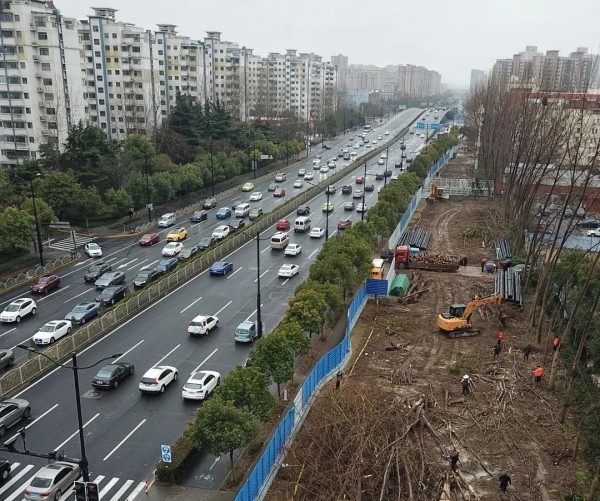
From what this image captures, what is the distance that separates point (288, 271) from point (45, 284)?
1972cm

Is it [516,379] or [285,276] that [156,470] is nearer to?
[516,379]

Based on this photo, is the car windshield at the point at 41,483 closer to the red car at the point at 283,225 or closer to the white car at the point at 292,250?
the white car at the point at 292,250

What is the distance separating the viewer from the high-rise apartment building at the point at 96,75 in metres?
79.0

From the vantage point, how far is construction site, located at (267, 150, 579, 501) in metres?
21.5

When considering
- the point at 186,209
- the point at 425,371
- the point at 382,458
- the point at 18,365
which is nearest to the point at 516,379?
the point at 425,371

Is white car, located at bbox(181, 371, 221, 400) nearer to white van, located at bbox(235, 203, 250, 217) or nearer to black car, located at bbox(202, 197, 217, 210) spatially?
white van, located at bbox(235, 203, 250, 217)

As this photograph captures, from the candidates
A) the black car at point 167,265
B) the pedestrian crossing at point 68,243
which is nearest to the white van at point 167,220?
the pedestrian crossing at point 68,243

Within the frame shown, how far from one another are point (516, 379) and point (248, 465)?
16.8m

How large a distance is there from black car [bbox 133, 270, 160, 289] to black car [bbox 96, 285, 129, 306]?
1.34 meters

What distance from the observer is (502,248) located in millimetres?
55781

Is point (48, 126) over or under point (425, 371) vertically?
over

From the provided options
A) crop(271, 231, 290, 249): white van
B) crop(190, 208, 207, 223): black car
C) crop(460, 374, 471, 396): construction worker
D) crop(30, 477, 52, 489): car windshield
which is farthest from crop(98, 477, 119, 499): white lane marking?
crop(190, 208, 207, 223): black car

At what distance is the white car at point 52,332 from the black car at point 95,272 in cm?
1050

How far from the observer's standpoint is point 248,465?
2314cm
